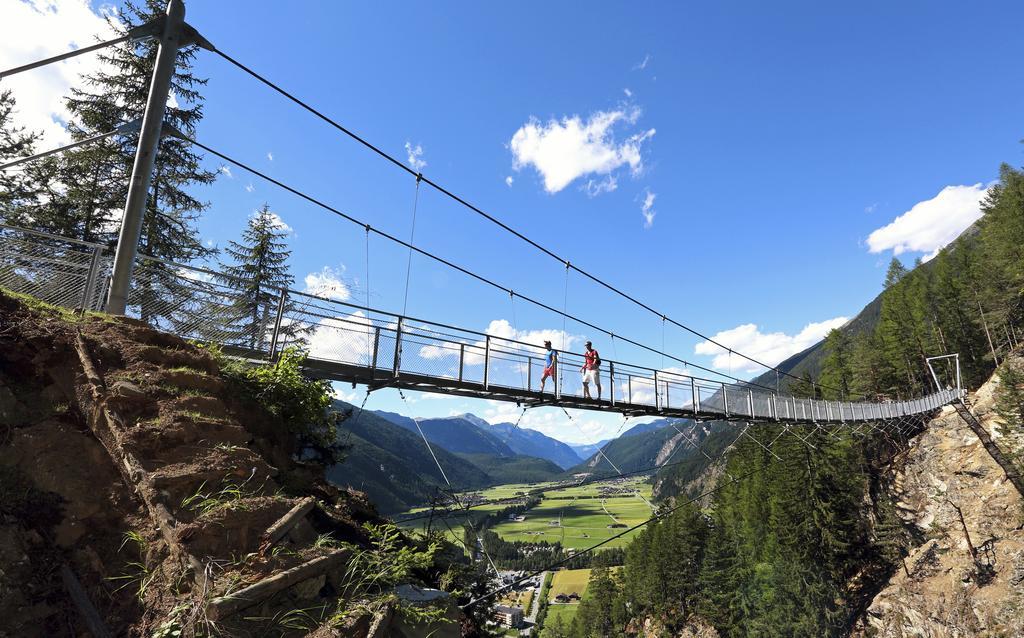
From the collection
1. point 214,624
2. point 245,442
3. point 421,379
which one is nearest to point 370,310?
point 421,379

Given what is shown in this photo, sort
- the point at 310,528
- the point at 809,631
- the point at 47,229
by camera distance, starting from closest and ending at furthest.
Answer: the point at 310,528 < the point at 47,229 < the point at 809,631

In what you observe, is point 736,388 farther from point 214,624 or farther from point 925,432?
point 925,432

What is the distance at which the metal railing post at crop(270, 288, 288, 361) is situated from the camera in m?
8.30

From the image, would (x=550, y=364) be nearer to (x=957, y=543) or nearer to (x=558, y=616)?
(x=957, y=543)

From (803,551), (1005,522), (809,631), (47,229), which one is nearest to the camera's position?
(47,229)

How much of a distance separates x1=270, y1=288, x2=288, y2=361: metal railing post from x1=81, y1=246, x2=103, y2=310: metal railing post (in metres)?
2.91

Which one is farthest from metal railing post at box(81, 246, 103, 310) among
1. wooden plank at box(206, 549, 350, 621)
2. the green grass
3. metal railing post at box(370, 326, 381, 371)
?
the green grass

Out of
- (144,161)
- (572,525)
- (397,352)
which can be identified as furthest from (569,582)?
(144,161)

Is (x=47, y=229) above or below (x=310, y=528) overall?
above

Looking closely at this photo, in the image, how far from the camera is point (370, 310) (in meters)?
9.22

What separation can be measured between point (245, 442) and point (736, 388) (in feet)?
58.3

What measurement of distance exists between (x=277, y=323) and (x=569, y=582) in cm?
12533

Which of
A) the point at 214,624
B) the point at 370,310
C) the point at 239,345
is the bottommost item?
the point at 214,624

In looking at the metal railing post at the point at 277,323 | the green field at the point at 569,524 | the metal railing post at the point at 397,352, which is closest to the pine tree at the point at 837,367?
the green field at the point at 569,524
